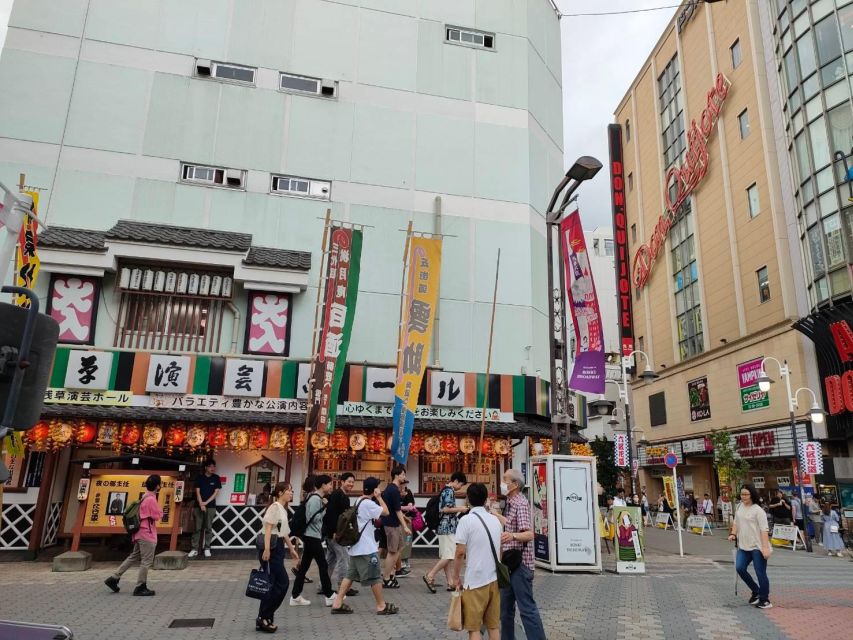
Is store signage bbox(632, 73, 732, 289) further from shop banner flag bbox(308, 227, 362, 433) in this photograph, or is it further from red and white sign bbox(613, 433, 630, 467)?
shop banner flag bbox(308, 227, 362, 433)

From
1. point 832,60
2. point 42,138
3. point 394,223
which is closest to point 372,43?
point 394,223

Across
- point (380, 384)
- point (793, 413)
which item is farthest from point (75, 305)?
point (793, 413)

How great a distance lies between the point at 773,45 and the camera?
30328 millimetres

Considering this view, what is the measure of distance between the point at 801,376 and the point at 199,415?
2563cm

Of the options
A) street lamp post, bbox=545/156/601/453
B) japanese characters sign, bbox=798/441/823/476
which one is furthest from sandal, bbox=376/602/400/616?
japanese characters sign, bbox=798/441/823/476

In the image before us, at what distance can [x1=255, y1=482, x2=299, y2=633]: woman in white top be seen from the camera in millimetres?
7508

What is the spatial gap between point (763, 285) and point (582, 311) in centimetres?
2204

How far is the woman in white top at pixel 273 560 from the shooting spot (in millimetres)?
7508

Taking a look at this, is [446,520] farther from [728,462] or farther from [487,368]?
[728,462]

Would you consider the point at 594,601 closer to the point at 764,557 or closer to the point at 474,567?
the point at 764,557

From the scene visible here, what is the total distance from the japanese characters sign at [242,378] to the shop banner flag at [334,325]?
185 cm

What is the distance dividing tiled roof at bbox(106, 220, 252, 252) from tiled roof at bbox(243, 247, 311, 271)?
33 cm

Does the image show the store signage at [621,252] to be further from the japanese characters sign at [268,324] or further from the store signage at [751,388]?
the japanese characters sign at [268,324]

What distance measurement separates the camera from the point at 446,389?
16578 millimetres
